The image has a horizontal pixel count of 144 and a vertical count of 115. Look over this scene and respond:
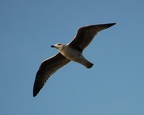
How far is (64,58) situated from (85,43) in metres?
1.32

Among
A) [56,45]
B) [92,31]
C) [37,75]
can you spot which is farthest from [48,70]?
[92,31]

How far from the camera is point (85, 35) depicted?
15477mm

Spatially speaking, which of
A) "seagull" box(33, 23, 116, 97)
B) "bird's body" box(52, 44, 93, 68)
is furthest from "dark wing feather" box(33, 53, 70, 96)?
"bird's body" box(52, 44, 93, 68)

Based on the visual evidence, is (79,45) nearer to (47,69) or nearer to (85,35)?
(85,35)

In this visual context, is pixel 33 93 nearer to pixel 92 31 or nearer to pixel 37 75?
pixel 37 75

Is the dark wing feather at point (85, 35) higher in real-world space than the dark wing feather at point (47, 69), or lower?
higher

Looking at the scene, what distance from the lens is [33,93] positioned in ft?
56.2

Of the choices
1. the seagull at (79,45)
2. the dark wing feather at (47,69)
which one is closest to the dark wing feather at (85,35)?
the seagull at (79,45)

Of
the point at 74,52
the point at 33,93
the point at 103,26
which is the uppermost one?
the point at 103,26

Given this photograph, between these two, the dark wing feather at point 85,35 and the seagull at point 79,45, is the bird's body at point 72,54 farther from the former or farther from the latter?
the dark wing feather at point 85,35

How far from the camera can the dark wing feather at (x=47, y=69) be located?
16.6m

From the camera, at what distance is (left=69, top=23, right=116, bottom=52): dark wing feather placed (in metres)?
15.3

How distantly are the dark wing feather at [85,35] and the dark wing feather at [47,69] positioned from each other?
1.11 meters

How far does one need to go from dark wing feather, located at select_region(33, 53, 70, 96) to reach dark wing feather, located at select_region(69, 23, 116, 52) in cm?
111
